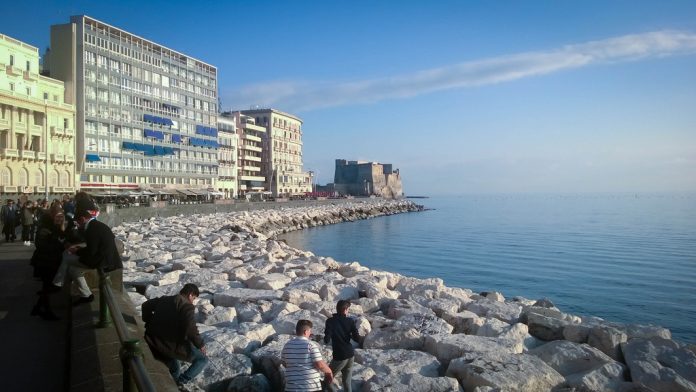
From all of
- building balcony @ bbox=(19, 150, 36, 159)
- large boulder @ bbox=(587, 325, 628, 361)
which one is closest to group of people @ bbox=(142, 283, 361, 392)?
large boulder @ bbox=(587, 325, 628, 361)

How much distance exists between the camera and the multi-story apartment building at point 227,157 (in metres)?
81.6

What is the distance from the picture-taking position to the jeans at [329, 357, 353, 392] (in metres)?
6.06

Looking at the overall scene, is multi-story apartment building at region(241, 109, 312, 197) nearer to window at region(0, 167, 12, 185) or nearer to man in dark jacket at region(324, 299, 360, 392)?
window at region(0, 167, 12, 185)

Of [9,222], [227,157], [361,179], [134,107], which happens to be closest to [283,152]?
[227,157]

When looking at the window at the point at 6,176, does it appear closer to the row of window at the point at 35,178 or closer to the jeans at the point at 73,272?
the row of window at the point at 35,178

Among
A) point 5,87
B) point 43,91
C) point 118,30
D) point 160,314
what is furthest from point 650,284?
point 118,30

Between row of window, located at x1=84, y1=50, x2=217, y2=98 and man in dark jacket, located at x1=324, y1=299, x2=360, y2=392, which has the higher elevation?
row of window, located at x1=84, y1=50, x2=217, y2=98

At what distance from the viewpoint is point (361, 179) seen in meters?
149

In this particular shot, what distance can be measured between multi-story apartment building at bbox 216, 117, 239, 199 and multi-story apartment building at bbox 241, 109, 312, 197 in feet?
37.8

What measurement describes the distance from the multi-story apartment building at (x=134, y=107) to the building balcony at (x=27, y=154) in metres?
10.3

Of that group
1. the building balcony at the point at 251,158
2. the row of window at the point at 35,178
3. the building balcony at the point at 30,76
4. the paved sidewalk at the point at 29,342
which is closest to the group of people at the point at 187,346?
the paved sidewalk at the point at 29,342

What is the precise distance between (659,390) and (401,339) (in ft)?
11.2

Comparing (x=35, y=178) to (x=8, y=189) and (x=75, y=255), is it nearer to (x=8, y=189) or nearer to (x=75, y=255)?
(x=8, y=189)

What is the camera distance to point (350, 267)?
15.6m
